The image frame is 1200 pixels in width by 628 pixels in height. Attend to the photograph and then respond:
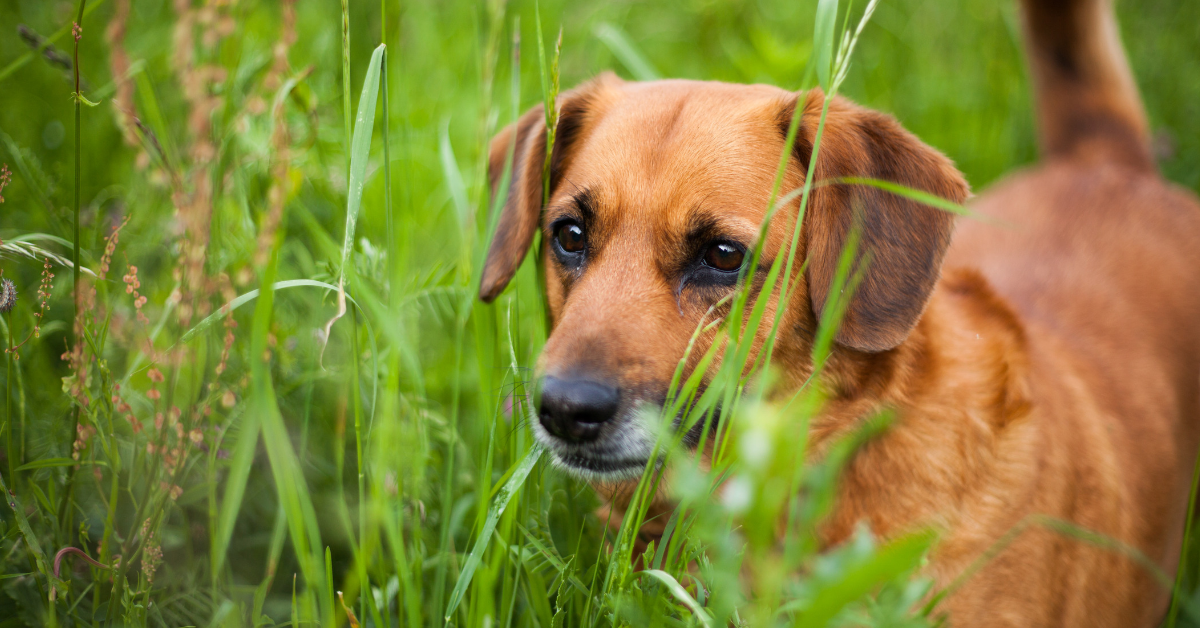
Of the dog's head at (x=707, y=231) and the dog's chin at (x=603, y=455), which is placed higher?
the dog's head at (x=707, y=231)

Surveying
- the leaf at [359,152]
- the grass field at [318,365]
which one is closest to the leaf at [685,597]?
the grass field at [318,365]

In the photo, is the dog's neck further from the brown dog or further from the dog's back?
the dog's back

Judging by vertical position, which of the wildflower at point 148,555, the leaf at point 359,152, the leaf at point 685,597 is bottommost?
the wildflower at point 148,555

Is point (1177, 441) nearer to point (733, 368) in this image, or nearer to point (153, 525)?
point (733, 368)

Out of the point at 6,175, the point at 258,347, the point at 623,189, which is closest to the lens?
the point at 258,347

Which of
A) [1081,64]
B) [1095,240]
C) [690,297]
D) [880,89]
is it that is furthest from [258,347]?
[880,89]

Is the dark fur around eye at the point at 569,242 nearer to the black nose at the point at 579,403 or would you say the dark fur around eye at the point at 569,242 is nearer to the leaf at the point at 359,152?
the black nose at the point at 579,403

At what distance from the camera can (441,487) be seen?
6.97 feet

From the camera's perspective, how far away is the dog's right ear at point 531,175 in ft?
7.53

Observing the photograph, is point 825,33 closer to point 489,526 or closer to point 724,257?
point 724,257

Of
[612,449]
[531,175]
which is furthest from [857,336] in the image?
[531,175]

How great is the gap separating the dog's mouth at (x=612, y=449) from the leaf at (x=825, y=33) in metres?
0.82

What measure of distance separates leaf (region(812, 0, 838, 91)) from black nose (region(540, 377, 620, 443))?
843 millimetres

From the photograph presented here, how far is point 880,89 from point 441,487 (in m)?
3.74
